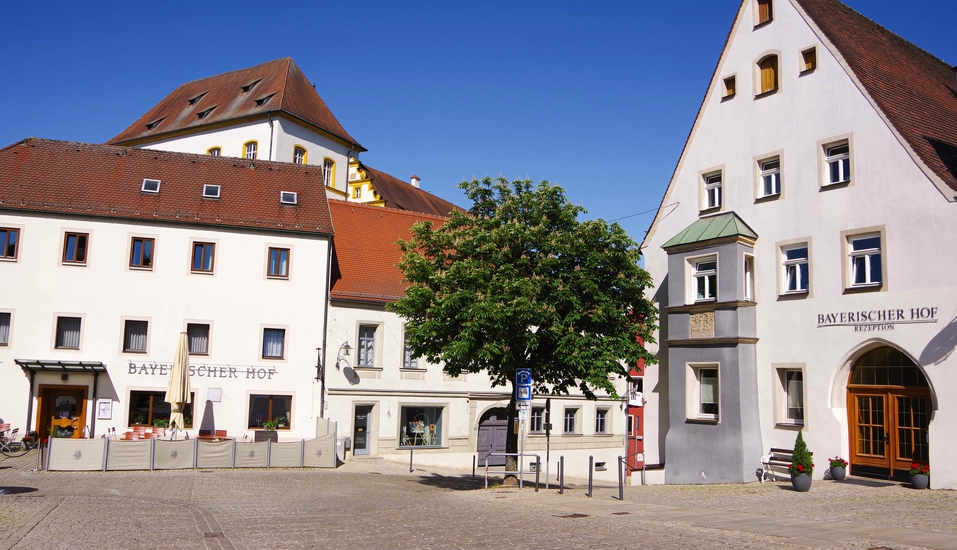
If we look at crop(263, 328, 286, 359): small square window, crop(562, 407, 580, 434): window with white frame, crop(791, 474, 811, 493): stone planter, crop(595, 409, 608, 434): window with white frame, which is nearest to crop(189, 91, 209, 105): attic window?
crop(263, 328, 286, 359): small square window

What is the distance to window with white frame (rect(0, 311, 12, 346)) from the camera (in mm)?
27219

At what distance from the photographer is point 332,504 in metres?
16.3

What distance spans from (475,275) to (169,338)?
13.7 m

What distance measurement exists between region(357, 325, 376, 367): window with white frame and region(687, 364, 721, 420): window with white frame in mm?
12777

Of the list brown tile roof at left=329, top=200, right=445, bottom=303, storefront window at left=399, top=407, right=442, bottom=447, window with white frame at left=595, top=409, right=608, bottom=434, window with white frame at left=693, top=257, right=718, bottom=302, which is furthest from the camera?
window with white frame at left=595, top=409, right=608, bottom=434

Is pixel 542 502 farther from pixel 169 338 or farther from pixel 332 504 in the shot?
pixel 169 338

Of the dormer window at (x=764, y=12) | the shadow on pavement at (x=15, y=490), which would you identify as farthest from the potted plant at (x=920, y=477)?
the shadow on pavement at (x=15, y=490)

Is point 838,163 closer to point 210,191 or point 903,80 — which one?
point 903,80

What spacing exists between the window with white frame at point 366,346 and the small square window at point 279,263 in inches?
136

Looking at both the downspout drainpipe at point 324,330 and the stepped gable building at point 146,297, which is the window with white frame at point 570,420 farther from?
the stepped gable building at point 146,297

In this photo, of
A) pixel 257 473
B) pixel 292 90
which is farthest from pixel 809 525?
pixel 292 90

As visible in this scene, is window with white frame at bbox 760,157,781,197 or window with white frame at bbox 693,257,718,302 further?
window with white frame at bbox 693,257,718,302

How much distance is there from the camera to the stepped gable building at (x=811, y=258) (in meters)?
18.7

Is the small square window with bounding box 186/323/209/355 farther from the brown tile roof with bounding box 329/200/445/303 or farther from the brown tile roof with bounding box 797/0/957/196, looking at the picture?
the brown tile roof with bounding box 797/0/957/196
